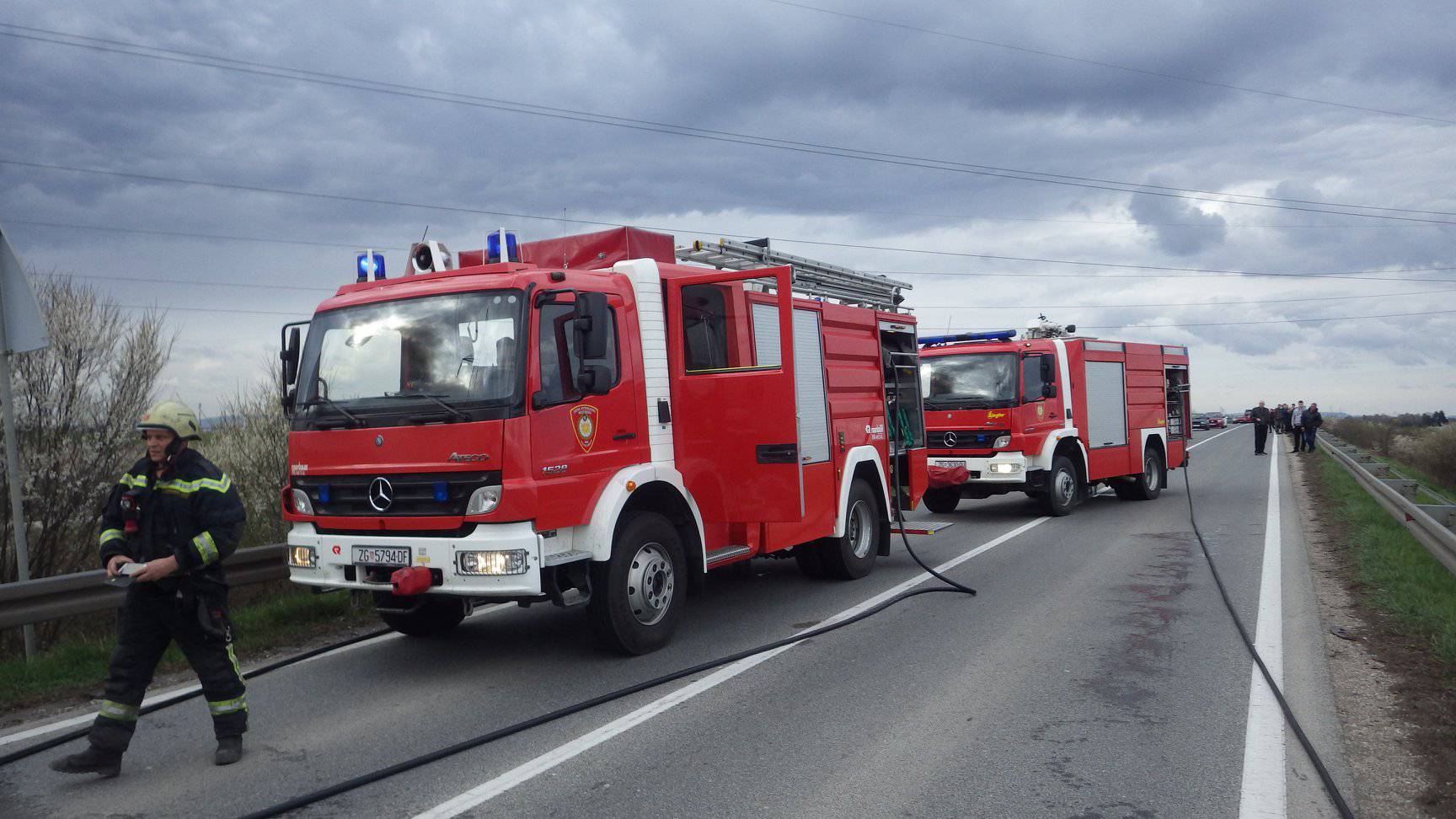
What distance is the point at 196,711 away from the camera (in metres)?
5.83

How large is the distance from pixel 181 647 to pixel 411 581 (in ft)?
4.12

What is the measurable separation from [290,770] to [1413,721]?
5609 millimetres

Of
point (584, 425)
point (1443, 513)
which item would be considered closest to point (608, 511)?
point (584, 425)

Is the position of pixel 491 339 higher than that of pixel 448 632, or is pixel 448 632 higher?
pixel 491 339

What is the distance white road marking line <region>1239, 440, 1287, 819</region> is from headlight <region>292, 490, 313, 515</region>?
5.49m

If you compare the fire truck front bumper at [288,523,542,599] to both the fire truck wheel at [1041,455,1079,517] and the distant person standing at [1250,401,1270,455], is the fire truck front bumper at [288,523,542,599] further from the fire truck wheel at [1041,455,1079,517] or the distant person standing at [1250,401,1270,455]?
the distant person standing at [1250,401,1270,455]

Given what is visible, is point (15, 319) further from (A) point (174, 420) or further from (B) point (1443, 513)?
(B) point (1443, 513)

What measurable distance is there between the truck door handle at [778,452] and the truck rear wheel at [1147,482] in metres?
11.9

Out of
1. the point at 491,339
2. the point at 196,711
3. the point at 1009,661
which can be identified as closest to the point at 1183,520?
the point at 1009,661

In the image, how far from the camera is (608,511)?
6.38 meters

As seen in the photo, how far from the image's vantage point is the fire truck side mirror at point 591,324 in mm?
6141

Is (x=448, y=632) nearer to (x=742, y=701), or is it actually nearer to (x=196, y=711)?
(x=196, y=711)

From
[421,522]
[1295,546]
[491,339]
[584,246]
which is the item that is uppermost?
[584,246]

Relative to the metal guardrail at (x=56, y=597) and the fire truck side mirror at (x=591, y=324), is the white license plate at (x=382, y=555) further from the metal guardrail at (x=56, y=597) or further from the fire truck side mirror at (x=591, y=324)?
the fire truck side mirror at (x=591, y=324)
